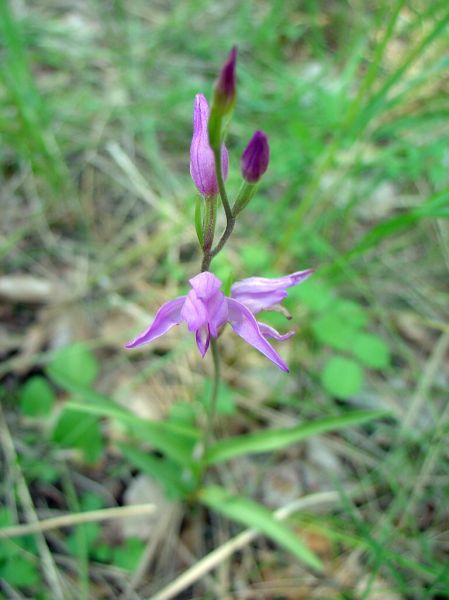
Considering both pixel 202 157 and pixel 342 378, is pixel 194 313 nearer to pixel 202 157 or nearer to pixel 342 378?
pixel 202 157

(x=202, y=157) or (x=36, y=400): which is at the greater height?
(x=202, y=157)

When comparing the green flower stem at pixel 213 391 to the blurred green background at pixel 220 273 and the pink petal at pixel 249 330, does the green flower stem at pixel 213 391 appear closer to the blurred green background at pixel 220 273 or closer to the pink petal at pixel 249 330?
the pink petal at pixel 249 330

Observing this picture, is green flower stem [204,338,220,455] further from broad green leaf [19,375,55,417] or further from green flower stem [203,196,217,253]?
broad green leaf [19,375,55,417]

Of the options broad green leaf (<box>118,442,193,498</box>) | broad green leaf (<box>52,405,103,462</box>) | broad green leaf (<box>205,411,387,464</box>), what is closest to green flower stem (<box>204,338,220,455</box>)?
broad green leaf (<box>205,411,387,464</box>)

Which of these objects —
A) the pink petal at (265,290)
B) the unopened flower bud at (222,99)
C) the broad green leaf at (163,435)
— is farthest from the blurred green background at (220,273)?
the unopened flower bud at (222,99)

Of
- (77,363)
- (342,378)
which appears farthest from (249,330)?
(77,363)
